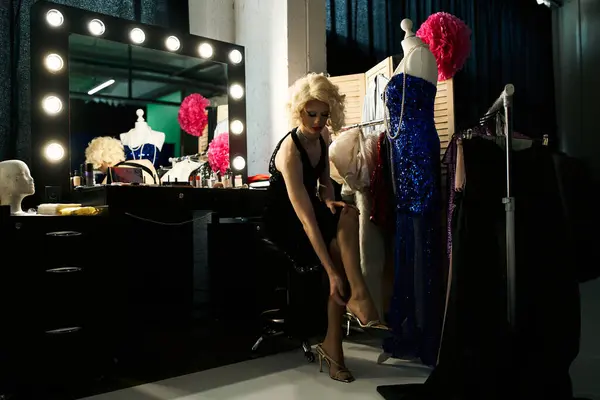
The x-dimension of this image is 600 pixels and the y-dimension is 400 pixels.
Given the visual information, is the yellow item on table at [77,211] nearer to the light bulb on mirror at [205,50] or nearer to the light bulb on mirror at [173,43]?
the light bulb on mirror at [173,43]

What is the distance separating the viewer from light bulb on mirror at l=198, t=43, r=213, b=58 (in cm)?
315

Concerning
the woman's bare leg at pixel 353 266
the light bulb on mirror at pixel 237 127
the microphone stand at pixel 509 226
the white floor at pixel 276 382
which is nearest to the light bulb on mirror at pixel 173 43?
the light bulb on mirror at pixel 237 127

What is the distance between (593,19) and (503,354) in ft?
3.66

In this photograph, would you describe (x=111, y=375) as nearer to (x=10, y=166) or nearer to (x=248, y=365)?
(x=248, y=365)

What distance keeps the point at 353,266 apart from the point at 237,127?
62.8 inches

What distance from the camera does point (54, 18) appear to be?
102 inches

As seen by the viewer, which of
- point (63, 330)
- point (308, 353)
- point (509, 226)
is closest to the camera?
point (509, 226)

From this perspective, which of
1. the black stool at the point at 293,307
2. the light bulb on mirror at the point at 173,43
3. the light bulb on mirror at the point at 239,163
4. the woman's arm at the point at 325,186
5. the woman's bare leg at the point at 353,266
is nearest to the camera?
the woman's bare leg at the point at 353,266

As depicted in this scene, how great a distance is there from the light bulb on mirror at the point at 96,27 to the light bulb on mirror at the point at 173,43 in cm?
38

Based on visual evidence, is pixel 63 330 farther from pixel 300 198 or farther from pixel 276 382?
pixel 300 198

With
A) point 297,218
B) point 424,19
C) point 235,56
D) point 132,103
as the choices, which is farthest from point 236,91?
point 424,19

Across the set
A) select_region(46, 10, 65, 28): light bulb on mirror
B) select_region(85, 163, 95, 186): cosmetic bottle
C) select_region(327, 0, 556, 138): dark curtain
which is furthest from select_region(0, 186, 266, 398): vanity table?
select_region(327, 0, 556, 138): dark curtain

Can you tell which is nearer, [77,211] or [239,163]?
[77,211]

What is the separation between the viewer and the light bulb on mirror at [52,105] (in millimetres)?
2562
